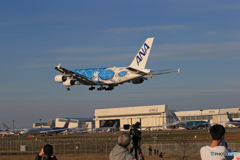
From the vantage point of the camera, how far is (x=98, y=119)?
145 metres

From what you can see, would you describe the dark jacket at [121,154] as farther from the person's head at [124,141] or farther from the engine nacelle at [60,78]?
the engine nacelle at [60,78]

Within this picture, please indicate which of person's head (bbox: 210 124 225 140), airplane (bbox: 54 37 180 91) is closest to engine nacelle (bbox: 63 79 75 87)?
airplane (bbox: 54 37 180 91)

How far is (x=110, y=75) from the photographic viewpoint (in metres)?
48.5

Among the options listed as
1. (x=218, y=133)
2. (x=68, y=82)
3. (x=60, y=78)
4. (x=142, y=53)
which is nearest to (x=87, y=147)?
(x=68, y=82)

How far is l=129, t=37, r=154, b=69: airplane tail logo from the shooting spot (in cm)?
4869

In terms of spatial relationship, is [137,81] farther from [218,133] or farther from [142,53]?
[218,133]

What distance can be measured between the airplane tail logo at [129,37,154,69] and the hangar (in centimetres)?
7565

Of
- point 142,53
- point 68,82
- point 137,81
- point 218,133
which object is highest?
point 142,53

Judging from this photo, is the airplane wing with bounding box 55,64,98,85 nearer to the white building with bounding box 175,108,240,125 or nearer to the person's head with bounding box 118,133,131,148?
the person's head with bounding box 118,133,131,148

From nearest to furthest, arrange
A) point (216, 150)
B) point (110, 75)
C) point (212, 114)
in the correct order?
point (216, 150)
point (110, 75)
point (212, 114)

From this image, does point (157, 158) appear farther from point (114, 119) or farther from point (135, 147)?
point (114, 119)

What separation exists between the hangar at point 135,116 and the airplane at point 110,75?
244ft

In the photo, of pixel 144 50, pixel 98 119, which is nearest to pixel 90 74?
pixel 144 50

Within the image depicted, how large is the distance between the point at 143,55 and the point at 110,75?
18.3 feet
